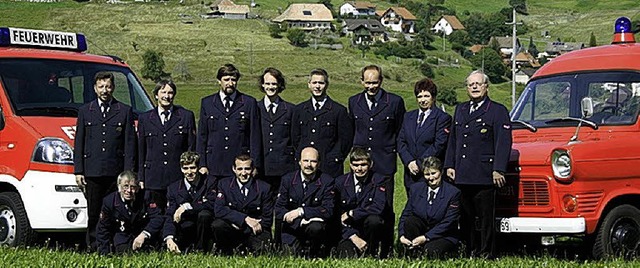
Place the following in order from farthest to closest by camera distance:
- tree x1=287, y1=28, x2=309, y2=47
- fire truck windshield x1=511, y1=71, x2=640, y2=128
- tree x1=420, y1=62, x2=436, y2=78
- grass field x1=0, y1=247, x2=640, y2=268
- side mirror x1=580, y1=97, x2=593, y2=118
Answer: tree x1=287, y1=28, x2=309, y2=47 < tree x1=420, y1=62, x2=436, y2=78 < side mirror x1=580, y1=97, x2=593, y2=118 < fire truck windshield x1=511, y1=71, x2=640, y2=128 < grass field x1=0, y1=247, x2=640, y2=268

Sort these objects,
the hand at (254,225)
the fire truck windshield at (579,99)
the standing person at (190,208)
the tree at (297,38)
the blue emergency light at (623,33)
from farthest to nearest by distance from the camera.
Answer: the tree at (297,38), the blue emergency light at (623,33), the fire truck windshield at (579,99), the standing person at (190,208), the hand at (254,225)

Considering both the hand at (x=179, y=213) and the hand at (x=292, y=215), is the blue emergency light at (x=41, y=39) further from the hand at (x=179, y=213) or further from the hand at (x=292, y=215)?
the hand at (x=292, y=215)

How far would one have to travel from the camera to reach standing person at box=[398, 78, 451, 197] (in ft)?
32.7

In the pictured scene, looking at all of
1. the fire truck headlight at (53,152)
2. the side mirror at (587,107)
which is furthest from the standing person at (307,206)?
the side mirror at (587,107)

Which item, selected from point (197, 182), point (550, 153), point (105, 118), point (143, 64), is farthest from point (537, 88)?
point (143, 64)

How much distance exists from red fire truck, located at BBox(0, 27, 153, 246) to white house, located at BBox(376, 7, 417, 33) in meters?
135

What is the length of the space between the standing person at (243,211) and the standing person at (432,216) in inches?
56.8

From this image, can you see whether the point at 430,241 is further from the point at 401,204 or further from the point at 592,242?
the point at 401,204

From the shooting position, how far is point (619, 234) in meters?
9.86

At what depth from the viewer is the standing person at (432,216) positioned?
9.51 metres

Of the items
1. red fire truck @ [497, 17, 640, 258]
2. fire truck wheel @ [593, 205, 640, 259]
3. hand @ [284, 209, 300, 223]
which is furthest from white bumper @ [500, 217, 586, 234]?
hand @ [284, 209, 300, 223]

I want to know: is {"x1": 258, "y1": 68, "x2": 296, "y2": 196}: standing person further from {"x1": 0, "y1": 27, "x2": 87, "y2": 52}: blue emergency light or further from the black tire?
{"x1": 0, "y1": 27, "x2": 87, "y2": 52}: blue emergency light

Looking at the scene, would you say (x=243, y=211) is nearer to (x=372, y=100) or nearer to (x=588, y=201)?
(x=372, y=100)

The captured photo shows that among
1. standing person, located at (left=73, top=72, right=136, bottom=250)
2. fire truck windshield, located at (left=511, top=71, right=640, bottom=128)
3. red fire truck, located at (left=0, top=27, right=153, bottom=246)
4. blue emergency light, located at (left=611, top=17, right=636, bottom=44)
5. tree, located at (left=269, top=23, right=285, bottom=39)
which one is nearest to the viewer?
standing person, located at (left=73, top=72, right=136, bottom=250)
